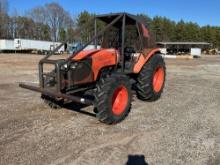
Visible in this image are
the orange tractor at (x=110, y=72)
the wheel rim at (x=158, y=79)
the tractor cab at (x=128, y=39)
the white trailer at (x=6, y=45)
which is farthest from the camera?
the white trailer at (x=6, y=45)

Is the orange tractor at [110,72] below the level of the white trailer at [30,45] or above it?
below

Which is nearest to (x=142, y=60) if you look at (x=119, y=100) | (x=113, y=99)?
(x=119, y=100)

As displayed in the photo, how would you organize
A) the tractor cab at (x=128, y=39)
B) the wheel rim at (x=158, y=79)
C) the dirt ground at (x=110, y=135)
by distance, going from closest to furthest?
the dirt ground at (x=110, y=135), the tractor cab at (x=128, y=39), the wheel rim at (x=158, y=79)

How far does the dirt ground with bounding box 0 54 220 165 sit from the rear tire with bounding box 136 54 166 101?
261 millimetres

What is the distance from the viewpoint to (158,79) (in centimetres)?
952

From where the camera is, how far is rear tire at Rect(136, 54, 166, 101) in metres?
8.40

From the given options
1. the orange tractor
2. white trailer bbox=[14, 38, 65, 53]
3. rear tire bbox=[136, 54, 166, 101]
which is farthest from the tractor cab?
white trailer bbox=[14, 38, 65, 53]

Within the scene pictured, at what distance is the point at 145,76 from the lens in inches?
329

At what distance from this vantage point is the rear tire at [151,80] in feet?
27.6

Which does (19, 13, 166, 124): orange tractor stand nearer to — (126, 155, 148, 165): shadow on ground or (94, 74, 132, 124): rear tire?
(94, 74, 132, 124): rear tire

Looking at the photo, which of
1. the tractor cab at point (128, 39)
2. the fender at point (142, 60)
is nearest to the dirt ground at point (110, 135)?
the fender at point (142, 60)

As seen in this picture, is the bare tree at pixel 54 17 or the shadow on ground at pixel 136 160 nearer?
the shadow on ground at pixel 136 160

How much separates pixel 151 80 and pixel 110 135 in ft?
9.12

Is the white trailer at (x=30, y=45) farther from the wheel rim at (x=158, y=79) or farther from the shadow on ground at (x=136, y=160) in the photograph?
the shadow on ground at (x=136, y=160)
